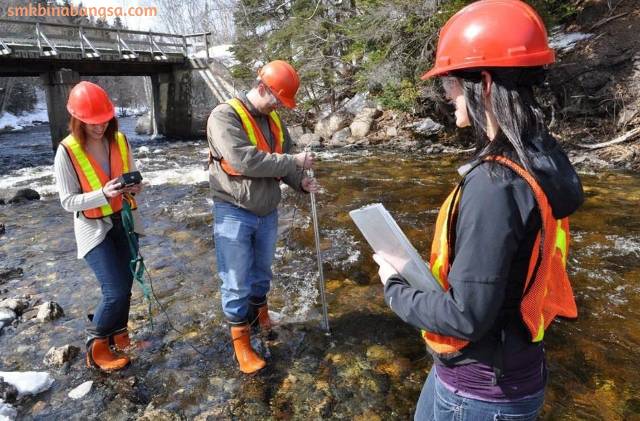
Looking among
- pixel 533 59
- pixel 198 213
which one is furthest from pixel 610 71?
pixel 533 59

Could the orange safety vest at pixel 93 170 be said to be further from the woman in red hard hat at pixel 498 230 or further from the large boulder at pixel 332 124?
the large boulder at pixel 332 124

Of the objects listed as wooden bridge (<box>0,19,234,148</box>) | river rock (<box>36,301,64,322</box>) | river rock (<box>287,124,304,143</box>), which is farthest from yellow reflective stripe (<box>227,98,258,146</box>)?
wooden bridge (<box>0,19,234,148</box>)

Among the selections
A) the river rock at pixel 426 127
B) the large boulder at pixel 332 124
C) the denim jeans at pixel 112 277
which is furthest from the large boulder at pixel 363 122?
the denim jeans at pixel 112 277

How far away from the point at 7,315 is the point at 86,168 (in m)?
2.45

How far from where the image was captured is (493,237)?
4.03ft

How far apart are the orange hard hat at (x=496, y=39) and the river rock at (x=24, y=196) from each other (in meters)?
11.5

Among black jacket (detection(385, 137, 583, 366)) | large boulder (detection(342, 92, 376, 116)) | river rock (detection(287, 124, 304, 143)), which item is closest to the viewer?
black jacket (detection(385, 137, 583, 366))

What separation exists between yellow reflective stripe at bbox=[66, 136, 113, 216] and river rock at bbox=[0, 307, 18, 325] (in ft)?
7.51

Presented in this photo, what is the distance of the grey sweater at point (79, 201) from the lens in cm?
330

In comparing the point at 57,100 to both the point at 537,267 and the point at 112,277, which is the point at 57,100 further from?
the point at 537,267

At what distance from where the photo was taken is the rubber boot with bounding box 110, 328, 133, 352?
393 cm

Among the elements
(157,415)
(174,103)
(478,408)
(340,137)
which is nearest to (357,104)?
(340,137)

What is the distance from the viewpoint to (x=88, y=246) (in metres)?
3.44

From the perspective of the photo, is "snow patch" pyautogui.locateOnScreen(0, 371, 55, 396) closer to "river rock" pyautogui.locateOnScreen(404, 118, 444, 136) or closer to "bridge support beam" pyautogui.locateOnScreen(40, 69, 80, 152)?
"river rock" pyautogui.locateOnScreen(404, 118, 444, 136)
